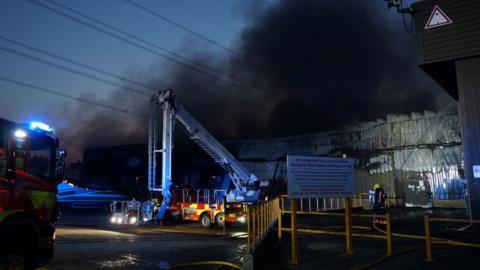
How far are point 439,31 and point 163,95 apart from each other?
1386cm

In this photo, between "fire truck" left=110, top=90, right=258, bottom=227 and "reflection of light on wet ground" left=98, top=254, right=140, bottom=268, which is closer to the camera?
"reflection of light on wet ground" left=98, top=254, right=140, bottom=268

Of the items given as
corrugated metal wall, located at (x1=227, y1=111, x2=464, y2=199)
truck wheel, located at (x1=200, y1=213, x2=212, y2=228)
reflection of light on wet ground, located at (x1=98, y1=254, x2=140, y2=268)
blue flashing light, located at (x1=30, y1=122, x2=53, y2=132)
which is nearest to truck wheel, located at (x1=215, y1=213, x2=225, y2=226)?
truck wheel, located at (x1=200, y1=213, x2=212, y2=228)

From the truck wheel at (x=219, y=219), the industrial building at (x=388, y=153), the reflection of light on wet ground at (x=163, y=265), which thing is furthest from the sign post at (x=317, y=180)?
the industrial building at (x=388, y=153)

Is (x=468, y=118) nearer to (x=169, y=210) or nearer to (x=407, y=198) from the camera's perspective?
(x=169, y=210)

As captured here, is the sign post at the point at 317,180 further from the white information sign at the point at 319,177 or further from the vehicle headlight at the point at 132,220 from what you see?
the vehicle headlight at the point at 132,220

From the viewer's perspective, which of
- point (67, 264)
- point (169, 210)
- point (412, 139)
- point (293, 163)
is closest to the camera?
point (293, 163)

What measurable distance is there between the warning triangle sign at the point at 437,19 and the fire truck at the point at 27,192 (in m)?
11.7

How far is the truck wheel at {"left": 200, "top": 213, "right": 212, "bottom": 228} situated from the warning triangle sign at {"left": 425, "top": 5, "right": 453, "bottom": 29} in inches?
499

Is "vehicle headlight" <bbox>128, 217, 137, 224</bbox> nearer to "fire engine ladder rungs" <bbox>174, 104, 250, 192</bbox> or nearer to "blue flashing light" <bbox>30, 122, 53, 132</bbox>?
"fire engine ladder rungs" <bbox>174, 104, 250, 192</bbox>

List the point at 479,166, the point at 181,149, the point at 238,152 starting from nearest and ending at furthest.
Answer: the point at 479,166 < the point at 238,152 < the point at 181,149

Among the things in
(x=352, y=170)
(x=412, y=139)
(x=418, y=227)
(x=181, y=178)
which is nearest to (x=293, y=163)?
(x=352, y=170)

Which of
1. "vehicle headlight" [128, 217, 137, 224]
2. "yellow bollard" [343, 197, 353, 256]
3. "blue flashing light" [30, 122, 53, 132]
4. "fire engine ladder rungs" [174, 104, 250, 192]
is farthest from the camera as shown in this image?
"fire engine ladder rungs" [174, 104, 250, 192]

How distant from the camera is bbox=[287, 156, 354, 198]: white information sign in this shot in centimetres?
862

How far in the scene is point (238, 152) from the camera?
126 ft
